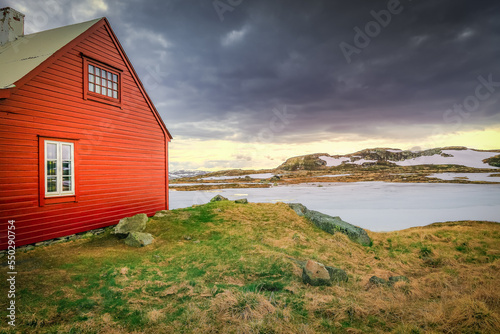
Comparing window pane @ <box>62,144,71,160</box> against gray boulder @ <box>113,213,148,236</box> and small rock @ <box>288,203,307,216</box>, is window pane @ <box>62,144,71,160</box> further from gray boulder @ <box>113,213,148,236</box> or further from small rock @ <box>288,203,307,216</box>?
small rock @ <box>288,203,307,216</box>

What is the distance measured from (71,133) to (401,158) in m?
100

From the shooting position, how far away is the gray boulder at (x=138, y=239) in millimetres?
11117

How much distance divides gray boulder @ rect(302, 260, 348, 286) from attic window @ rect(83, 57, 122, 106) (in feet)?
42.0

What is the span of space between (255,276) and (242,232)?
16.0ft

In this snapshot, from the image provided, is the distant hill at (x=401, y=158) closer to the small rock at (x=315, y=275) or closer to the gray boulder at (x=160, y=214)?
the small rock at (x=315, y=275)

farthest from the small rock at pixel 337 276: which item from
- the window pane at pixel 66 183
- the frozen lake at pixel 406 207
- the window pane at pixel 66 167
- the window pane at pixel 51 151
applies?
the window pane at pixel 51 151

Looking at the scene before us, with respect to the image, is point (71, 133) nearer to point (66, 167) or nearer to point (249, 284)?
point (66, 167)

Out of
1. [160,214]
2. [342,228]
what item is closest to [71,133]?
[160,214]

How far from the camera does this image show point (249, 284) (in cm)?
759

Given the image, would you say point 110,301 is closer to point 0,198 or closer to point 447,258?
point 0,198

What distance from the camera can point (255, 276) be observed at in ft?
28.1

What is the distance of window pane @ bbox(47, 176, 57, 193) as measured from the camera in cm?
1075

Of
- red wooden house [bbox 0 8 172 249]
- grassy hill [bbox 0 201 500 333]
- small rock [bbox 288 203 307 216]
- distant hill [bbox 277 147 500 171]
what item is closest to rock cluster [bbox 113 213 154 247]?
grassy hill [bbox 0 201 500 333]

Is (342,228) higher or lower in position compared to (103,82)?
lower
